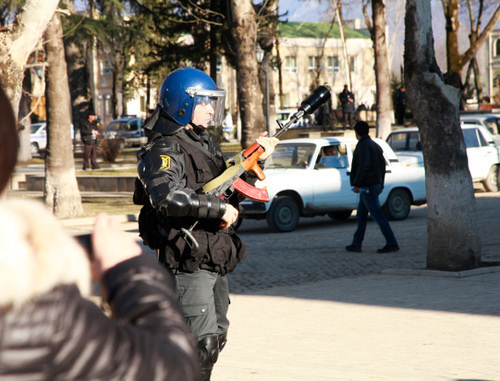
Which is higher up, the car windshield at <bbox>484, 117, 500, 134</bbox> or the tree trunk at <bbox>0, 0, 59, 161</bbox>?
the tree trunk at <bbox>0, 0, 59, 161</bbox>

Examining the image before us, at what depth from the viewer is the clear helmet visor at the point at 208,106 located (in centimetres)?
440

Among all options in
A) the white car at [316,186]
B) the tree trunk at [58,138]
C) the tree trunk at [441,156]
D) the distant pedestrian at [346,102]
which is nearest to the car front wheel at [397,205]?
the white car at [316,186]

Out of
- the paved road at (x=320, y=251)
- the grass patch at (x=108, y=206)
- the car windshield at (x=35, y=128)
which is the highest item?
the car windshield at (x=35, y=128)

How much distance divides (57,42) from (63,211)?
11.1 ft

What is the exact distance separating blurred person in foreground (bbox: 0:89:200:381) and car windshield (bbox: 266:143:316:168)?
1396 cm

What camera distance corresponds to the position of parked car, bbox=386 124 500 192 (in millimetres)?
20094

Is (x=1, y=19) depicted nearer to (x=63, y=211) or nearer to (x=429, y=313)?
(x=63, y=211)

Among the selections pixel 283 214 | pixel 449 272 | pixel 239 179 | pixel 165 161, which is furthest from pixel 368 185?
pixel 165 161

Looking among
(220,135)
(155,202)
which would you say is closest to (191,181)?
(155,202)

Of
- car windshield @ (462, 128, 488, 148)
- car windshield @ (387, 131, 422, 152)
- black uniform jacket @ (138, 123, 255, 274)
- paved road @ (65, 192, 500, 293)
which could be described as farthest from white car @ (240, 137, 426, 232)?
black uniform jacket @ (138, 123, 255, 274)

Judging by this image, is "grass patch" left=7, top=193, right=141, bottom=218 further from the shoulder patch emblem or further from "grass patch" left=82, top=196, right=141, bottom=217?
the shoulder patch emblem

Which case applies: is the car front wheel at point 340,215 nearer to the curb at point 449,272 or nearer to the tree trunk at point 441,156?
the curb at point 449,272

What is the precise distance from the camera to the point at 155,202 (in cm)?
398

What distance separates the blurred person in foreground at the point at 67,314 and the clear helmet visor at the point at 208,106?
9.71 ft
